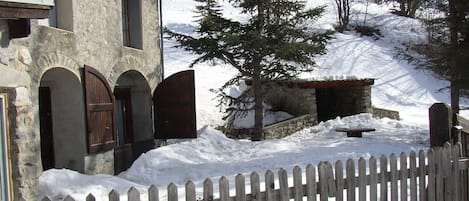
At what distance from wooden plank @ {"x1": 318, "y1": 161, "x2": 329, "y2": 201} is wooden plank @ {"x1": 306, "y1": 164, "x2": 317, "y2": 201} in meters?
0.09

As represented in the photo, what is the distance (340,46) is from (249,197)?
83.5 ft

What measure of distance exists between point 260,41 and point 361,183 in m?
8.91

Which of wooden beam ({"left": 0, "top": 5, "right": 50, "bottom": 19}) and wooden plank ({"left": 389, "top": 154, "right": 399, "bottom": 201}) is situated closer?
wooden plank ({"left": 389, "top": 154, "right": 399, "bottom": 201})

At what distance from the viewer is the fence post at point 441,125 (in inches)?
257

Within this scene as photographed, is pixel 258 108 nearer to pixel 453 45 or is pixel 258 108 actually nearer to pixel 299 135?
pixel 299 135

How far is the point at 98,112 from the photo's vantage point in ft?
30.5

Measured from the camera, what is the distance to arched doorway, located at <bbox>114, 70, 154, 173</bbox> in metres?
11.6

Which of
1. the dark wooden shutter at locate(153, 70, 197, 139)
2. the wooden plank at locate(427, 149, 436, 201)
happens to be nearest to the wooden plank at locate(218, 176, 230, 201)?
the wooden plank at locate(427, 149, 436, 201)

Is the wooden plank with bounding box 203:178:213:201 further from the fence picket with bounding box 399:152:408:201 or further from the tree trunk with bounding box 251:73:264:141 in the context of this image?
the tree trunk with bounding box 251:73:264:141

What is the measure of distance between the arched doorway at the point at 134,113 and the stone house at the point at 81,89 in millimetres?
23

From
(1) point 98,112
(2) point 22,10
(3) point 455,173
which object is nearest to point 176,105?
(1) point 98,112

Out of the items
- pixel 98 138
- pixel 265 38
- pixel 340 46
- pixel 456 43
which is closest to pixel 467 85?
pixel 456 43

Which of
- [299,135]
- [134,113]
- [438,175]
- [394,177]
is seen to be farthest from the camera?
[299,135]

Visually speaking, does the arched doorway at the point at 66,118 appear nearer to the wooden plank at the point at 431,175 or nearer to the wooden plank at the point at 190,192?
the wooden plank at the point at 190,192
